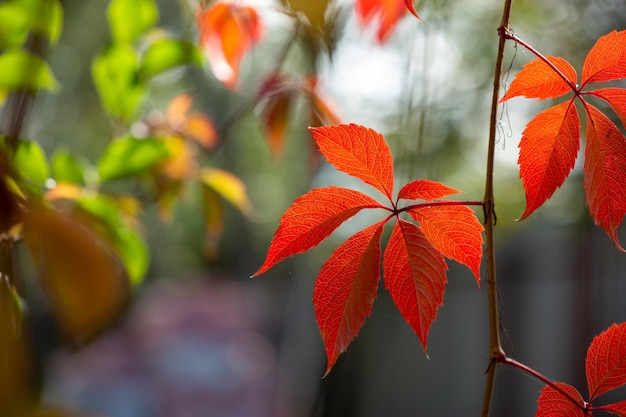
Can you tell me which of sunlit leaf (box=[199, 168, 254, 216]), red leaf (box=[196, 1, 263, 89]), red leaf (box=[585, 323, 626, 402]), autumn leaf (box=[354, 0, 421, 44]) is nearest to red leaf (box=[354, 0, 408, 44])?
autumn leaf (box=[354, 0, 421, 44])

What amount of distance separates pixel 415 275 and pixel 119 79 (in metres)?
0.46

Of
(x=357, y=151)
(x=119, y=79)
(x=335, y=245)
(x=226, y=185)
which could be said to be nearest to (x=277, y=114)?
(x=226, y=185)

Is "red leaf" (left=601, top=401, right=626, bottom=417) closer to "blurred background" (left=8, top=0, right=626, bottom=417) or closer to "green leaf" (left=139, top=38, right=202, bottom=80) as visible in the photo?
"blurred background" (left=8, top=0, right=626, bottom=417)

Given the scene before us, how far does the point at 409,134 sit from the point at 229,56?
0.41 m

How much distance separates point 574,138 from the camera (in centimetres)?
34

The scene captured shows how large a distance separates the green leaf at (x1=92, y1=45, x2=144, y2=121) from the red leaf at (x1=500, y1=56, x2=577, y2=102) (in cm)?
46

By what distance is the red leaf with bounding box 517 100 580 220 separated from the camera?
1.07 ft

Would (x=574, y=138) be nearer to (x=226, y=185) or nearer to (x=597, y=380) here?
(x=597, y=380)

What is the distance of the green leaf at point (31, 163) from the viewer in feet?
1.80

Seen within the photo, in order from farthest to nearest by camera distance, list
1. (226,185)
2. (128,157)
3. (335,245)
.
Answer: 1. (335,245)
2. (226,185)
3. (128,157)

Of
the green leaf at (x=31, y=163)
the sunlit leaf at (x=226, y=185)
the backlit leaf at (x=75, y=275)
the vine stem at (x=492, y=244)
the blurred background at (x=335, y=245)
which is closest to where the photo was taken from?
the backlit leaf at (x=75, y=275)

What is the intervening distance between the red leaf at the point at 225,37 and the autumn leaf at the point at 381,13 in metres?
0.17

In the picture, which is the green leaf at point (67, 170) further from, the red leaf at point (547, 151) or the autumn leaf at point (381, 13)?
the red leaf at point (547, 151)

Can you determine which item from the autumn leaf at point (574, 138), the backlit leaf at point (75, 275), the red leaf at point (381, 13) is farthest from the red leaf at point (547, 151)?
the red leaf at point (381, 13)
